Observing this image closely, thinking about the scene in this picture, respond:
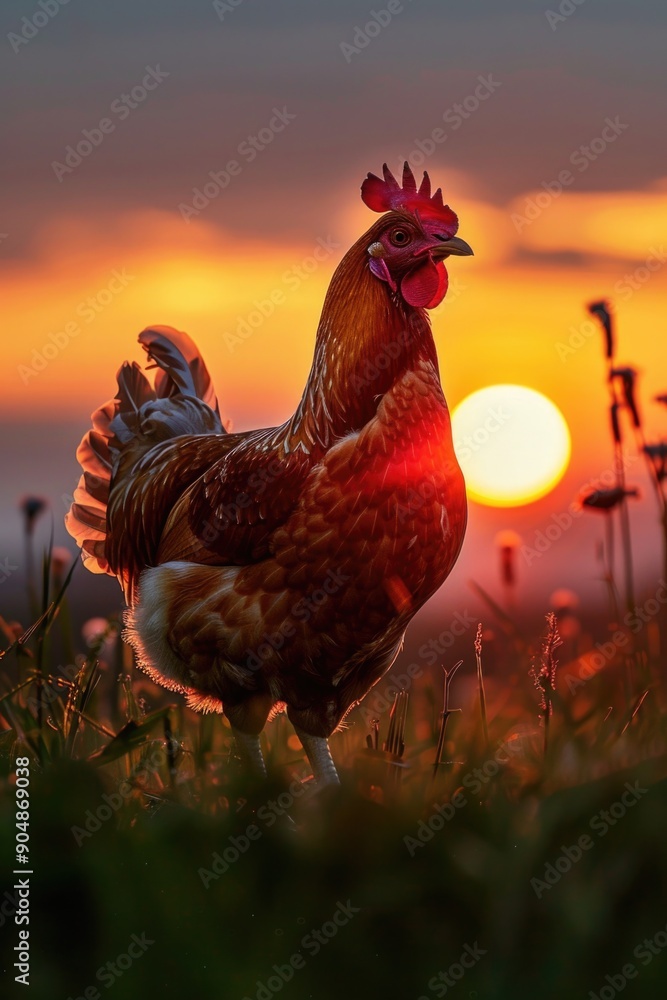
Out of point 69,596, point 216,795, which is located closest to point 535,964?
point 216,795

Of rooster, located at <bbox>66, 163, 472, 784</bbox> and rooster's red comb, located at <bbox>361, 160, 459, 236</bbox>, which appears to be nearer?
rooster, located at <bbox>66, 163, 472, 784</bbox>

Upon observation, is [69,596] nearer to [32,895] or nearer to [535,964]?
[32,895]

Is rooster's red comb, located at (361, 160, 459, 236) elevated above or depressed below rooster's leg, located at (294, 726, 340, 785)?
above

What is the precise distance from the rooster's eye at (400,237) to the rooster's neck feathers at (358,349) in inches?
4.1

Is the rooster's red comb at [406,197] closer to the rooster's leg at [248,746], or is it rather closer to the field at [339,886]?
the rooster's leg at [248,746]

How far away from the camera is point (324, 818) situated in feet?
7.38

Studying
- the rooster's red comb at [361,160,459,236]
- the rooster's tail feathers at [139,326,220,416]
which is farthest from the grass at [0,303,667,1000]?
the rooster's tail feathers at [139,326,220,416]

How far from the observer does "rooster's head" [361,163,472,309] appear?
3932mm

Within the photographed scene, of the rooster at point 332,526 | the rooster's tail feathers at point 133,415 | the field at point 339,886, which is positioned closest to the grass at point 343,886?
the field at point 339,886

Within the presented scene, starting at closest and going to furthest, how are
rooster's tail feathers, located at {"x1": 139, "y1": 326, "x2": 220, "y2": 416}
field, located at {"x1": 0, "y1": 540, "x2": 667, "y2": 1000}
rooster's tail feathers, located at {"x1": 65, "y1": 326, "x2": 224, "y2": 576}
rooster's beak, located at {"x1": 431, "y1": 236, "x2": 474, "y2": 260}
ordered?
field, located at {"x1": 0, "y1": 540, "x2": 667, "y2": 1000} < rooster's beak, located at {"x1": 431, "y1": 236, "x2": 474, "y2": 260} < rooster's tail feathers, located at {"x1": 65, "y1": 326, "x2": 224, "y2": 576} < rooster's tail feathers, located at {"x1": 139, "y1": 326, "x2": 220, "y2": 416}

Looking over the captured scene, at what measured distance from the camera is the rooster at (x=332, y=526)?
3.66m

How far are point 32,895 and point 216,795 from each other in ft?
1.84

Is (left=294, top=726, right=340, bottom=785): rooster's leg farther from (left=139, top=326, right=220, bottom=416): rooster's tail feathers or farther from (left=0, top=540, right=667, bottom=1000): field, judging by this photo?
(left=139, top=326, right=220, bottom=416): rooster's tail feathers

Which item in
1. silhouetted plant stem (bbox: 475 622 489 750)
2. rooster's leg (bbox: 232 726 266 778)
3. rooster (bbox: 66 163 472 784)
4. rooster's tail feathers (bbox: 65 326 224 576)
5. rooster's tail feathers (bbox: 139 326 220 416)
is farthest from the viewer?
rooster's tail feathers (bbox: 139 326 220 416)
